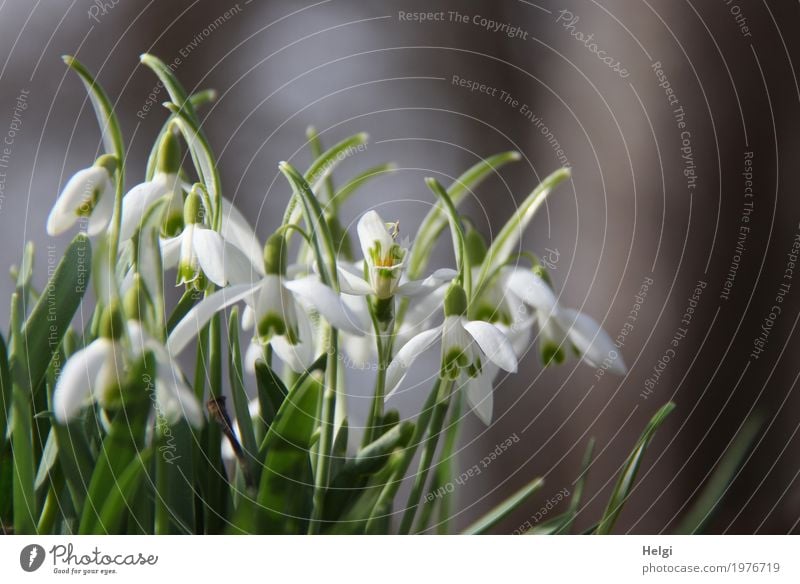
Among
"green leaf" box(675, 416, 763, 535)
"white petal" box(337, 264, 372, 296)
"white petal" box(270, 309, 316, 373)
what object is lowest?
"green leaf" box(675, 416, 763, 535)

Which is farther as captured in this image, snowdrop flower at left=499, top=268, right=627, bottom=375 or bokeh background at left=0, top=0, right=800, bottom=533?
bokeh background at left=0, top=0, right=800, bottom=533

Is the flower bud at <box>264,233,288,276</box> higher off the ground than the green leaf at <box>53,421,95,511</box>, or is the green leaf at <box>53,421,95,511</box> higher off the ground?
the flower bud at <box>264,233,288,276</box>

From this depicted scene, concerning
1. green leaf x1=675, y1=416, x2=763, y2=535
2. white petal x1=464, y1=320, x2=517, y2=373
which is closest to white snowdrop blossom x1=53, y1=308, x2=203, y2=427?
white petal x1=464, y1=320, x2=517, y2=373

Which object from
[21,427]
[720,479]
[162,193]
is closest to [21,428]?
[21,427]

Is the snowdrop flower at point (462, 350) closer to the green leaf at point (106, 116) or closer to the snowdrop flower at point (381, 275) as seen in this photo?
the snowdrop flower at point (381, 275)

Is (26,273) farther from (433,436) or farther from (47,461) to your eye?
(433,436)

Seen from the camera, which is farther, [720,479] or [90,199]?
[720,479]

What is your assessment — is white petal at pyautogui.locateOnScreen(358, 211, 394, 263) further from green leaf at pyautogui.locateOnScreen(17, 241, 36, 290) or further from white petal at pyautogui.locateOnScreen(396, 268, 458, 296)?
green leaf at pyautogui.locateOnScreen(17, 241, 36, 290)
